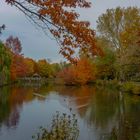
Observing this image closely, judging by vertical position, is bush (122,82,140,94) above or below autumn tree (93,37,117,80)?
below

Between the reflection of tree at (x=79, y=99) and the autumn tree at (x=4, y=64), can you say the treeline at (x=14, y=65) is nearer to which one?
the autumn tree at (x=4, y=64)

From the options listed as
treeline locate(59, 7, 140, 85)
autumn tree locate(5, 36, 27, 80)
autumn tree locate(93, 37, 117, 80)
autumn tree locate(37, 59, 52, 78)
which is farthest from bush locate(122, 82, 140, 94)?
autumn tree locate(37, 59, 52, 78)

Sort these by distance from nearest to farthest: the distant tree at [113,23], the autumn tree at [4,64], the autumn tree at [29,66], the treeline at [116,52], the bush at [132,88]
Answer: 1. the treeline at [116,52]
2. the bush at [132,88]
3. the distant tree at [113,23]
4. the autumn tree at [4,64]
5. the autumn tree at [29,66]

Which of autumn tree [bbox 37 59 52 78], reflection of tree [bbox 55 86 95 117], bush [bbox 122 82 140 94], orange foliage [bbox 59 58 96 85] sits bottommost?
reflection of tree [bbox 55 86 95 117]

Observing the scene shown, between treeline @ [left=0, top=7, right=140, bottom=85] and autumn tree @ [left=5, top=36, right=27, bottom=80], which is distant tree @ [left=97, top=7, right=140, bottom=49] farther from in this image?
autumn tree @ [left=5, top=36, right=27, bottom=80]

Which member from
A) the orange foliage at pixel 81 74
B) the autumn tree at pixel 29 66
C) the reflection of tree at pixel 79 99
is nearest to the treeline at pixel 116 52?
the orange foliage at pixel 81 74

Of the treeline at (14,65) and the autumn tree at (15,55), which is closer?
the treeline at (14,65)

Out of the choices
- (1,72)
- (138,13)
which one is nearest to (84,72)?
(1,72)

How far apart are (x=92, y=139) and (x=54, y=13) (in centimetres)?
1105

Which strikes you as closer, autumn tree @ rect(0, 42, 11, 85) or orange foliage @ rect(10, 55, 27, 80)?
autumn tree @ rect(0, 42, 11, 85)

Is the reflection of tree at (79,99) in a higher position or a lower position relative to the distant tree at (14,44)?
lower

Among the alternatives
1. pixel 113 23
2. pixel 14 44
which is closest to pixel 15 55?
pixel 14 44

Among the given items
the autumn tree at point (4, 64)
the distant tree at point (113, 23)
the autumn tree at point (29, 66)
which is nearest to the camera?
the distant tree at point (113, 23)

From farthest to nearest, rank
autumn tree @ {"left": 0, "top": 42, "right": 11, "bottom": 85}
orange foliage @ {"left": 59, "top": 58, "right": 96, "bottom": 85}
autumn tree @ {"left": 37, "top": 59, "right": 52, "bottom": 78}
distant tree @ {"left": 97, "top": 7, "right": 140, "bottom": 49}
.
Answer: autumn tree @ {"left": 37, "top": 59, "right": 52, "bottom": 78}
orange foliage @ {"left": 59, "top": 58, "right": 96, "bottom": 85}
autumn tree @ {"left": 0, "top": 42, "right": 11, "bottom": 85}
distant tree @ {"left": 97, "top": 7, "right": 140, "bottom": 49}
